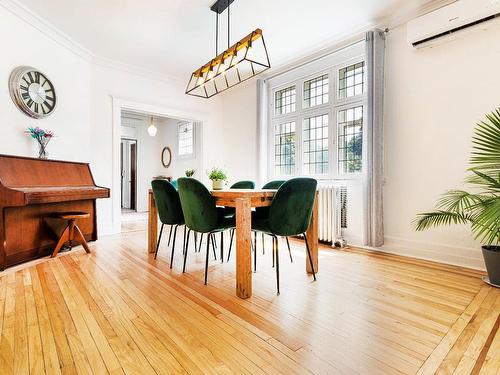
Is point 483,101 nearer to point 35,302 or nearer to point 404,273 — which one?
point 404,273

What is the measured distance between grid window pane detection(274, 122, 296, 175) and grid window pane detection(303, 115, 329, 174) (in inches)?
10.1

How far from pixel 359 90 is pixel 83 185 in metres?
3.89

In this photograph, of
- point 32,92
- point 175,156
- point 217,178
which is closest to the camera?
point 217,178

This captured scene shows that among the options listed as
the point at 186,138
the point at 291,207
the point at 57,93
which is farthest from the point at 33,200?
the point at 186,138

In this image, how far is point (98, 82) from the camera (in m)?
4.26

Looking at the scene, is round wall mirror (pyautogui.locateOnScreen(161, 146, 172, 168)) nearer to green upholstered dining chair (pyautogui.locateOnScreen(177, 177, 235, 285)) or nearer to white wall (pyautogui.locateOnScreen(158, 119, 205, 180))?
white wall (pyautogui.locateOnScreen(158, 119, 205, 180))

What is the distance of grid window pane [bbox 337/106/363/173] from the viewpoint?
3584mm

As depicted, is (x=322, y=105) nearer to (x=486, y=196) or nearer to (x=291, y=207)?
(x=486, y=196)

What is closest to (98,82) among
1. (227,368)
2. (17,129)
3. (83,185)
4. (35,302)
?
(17,129)

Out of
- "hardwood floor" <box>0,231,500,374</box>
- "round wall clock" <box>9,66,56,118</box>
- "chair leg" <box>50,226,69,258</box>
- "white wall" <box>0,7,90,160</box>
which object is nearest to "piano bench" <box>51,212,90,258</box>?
"chair leg" <box>50,226,69,258</box>

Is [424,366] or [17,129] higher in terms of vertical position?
[17,129]

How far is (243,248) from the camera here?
2.00 m

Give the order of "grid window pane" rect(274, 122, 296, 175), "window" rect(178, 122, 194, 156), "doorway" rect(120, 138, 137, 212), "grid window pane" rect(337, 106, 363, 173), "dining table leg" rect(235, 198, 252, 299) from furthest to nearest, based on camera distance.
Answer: "doorway" rect(120, 138, 137, 212) → "window" rect(178, 122, 194, 156) → "grid window pane" rect(274, 122, 296, 175) → "grid window pane" rect(337, 106, 363, 173) → "dining table leg" rect(235, 198, 252, 299)

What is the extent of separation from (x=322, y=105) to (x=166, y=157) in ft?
17.2
